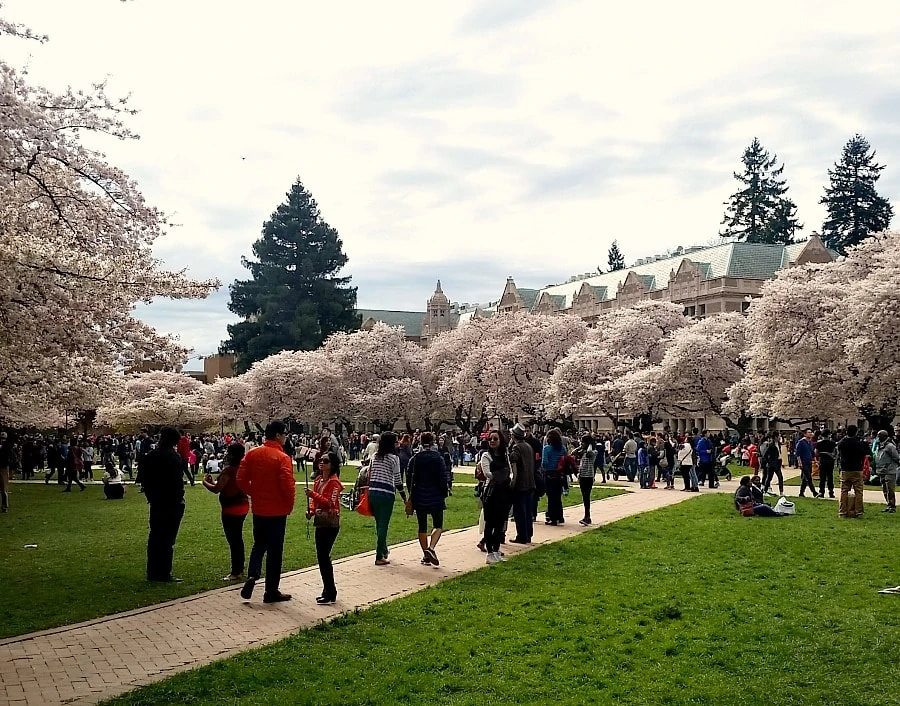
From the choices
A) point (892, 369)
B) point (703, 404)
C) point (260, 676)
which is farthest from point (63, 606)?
point (703, 404)

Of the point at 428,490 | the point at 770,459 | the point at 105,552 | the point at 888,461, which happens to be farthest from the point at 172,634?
the point at 770,459

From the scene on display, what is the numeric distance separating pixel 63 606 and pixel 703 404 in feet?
162

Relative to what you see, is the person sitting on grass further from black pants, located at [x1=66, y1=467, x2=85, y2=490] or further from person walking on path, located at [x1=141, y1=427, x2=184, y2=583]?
person walking on path, located at [x1=141, y1=427, x2=184, y2=583]

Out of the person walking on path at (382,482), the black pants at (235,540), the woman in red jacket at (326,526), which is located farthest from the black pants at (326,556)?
the person walking on path at (382,482)

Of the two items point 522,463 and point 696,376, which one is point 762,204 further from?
point 522,463

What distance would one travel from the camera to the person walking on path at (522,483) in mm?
14617

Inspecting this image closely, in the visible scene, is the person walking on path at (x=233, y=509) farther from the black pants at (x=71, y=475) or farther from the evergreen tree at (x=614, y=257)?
the evergreen tree at (x=614, y=257)

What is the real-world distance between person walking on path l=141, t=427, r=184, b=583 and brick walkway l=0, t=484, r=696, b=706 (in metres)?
1.17

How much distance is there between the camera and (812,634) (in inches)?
325

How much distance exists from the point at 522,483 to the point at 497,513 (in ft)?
5.85

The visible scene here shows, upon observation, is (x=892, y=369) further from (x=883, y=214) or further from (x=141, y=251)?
(x=883, y=214)

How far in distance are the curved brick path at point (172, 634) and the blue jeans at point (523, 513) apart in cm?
195

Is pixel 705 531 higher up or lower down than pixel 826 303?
lower down

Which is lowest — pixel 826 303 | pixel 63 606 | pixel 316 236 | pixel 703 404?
pixel 63 606
